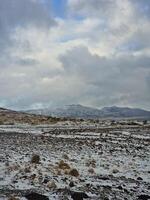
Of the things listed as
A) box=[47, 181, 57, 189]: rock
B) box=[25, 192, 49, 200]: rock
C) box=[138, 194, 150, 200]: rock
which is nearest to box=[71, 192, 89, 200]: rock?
box=[25, 192, 49, 200]: rock

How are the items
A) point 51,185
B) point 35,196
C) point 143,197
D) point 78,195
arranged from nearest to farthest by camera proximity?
1. point 35,196
2. point 78,195
3. point 143,197
4. point 51,185

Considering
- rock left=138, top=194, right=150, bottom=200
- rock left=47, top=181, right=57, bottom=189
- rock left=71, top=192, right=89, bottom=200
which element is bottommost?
rock left=138, top=194, right=150, bottom=200

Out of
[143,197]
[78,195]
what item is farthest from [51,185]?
[143,197]

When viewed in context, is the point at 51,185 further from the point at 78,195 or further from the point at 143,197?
the point at 143,197

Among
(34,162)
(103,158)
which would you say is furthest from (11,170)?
(103,158)

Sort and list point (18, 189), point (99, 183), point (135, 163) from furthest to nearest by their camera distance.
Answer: point (135, 163)
point (99, 183)
point (18, 189)

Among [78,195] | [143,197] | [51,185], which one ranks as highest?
[51,185]

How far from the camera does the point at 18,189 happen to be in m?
14.8

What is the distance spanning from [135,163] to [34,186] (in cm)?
932

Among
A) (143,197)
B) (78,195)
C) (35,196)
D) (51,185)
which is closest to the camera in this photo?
(35,196)

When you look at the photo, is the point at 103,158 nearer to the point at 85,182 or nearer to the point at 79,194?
the point at 85,182

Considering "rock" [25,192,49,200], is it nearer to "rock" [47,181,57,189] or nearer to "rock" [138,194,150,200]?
"rock" [47,181,57,189]

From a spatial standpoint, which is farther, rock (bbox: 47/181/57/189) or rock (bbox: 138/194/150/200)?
rock (bbox: 47/181/57/189)

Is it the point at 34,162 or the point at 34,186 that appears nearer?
the point at 34,186
